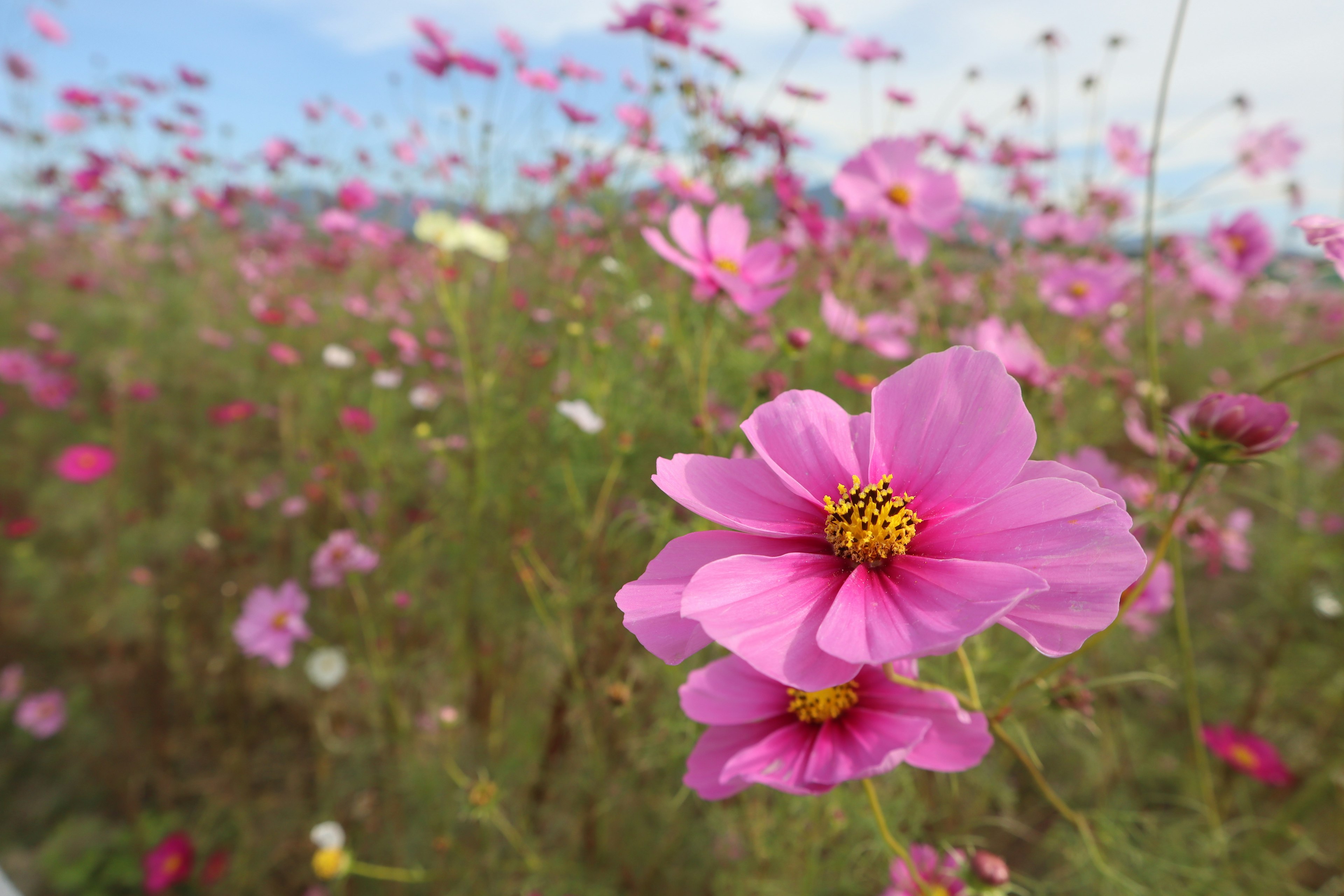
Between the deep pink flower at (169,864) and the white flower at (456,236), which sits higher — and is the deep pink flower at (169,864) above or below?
below

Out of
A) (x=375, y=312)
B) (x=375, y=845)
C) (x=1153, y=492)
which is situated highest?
(x=1153, y=492)

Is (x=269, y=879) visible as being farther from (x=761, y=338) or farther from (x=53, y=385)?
(x=53, y=385)

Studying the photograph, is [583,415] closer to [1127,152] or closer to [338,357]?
[338,357]

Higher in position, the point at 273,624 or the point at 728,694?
the point at 728,694

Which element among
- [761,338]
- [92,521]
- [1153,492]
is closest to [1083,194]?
[761,338]

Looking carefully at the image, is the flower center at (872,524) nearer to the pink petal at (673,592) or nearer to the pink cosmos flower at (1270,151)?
the pink petal at (673,592)

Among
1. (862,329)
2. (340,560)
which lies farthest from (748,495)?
(340,560)

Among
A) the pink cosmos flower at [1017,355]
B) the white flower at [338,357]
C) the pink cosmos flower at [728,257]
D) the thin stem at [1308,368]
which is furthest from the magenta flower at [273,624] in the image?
the thin stem at [1308,368]
